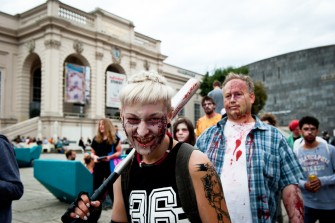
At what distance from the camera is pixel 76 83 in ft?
90.7

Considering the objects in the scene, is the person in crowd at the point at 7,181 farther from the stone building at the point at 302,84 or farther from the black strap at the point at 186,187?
the stone building at the point at 302,84

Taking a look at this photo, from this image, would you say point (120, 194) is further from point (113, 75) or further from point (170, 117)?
point (113, 75)

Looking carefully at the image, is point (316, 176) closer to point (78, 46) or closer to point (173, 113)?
point (173, 113)

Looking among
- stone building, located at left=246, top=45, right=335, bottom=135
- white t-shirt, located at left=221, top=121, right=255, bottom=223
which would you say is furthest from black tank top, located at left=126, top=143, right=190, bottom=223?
stone building, located at left=246, top=45, right=335, bottom=135

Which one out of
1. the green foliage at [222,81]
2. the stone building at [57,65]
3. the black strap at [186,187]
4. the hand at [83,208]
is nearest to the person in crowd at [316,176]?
the black strap at [186,187]

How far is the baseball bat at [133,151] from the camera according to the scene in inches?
58.7

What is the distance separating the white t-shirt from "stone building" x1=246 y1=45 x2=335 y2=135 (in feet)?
144

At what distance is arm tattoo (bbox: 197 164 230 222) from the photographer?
52.7 inches

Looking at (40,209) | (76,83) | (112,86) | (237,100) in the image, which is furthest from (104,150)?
(112,86)

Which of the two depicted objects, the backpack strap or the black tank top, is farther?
the backpack strap

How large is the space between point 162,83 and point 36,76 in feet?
109

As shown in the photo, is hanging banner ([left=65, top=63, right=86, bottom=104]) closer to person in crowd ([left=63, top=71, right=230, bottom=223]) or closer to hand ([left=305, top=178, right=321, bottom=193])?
hand ([left=305, top=178, right=321, bottom=193])

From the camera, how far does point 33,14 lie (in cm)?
2803

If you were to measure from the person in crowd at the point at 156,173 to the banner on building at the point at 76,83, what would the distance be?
26961 millimetres
